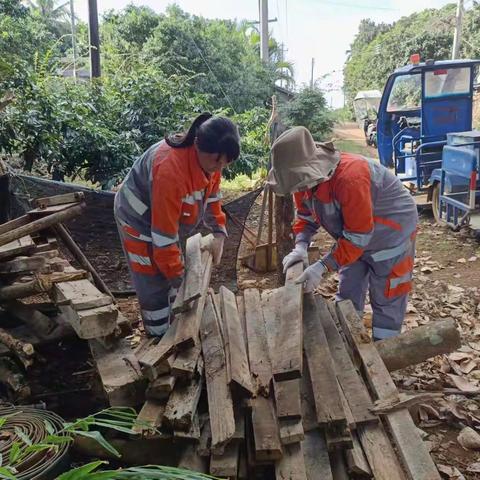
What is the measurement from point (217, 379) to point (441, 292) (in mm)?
4436

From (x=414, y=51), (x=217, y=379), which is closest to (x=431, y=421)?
(x=217, y=379)

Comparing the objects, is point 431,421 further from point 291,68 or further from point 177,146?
point 291,68

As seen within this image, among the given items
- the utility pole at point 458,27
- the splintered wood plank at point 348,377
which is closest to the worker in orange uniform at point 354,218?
the splintered wood plank at point 348,377

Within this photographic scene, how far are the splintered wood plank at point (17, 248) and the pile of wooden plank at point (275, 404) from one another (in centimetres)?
135

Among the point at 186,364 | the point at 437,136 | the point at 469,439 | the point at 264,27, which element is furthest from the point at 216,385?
the point at 264,27

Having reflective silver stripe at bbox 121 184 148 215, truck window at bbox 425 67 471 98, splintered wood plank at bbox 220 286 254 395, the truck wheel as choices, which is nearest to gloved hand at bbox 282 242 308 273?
splintered wood plank at bbox 220 286 254 395

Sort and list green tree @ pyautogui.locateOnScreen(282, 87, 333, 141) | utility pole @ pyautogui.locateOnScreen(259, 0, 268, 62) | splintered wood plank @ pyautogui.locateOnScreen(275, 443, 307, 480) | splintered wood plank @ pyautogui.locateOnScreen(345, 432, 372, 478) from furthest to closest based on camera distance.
Answer: utility pole @ pyautogui.locateOnScreen(259, 0, 268, 62)
green tree @ pyautogui.locateOnScreen(282, 87, 333, 141)
splintered wood plank @ pyautogui.locateOnScreen(345, 432, 372, 478)
splintered wood plank @ pyautogui.locateOnScreen(275, 443, 307, 480)

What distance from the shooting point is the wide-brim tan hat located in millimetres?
2998

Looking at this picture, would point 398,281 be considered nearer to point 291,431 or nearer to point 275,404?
point 275,404

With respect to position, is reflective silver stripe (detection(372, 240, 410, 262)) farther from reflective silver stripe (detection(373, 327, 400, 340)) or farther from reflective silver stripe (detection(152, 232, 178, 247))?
reflective silver stripe (detection(152, 232, 178, 247))

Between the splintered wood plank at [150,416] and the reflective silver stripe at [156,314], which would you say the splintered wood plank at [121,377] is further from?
the reflective silver stripe at [156,314]

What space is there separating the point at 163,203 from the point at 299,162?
0.91m

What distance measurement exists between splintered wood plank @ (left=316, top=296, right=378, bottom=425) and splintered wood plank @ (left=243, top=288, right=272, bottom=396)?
15.2 inches

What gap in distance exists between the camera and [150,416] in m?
2.07
